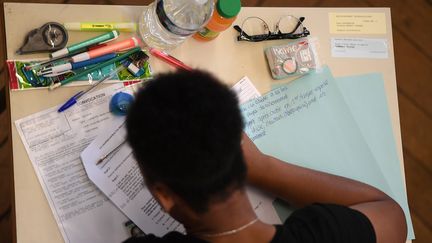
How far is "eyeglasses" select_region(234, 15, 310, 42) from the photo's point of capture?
35.4 inches

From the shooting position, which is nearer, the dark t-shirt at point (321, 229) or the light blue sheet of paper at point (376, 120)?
the dark t-shirt at point (321, 229)

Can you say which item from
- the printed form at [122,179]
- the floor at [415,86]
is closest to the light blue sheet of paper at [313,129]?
the printed form at [122,179]

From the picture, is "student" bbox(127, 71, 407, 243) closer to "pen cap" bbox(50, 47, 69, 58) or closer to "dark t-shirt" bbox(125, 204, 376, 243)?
"dark t-shirt" bbox(125, 204, 376, 243)

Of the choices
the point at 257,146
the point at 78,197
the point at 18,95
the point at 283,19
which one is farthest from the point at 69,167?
the point at 283,19

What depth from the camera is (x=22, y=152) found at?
0.78m

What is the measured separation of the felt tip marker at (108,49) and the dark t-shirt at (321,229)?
347mm

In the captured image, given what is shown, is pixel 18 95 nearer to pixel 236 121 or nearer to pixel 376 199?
pixel 236 121

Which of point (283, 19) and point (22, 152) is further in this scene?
point (283, 19)

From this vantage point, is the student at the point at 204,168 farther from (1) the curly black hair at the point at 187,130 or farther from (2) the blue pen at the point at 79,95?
(2) the blue pen at the point at 79,95

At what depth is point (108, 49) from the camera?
2.70 feet

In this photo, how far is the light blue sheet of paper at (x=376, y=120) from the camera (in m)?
0.91

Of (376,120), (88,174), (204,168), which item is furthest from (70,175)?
(376,120)

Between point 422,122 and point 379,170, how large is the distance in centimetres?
81

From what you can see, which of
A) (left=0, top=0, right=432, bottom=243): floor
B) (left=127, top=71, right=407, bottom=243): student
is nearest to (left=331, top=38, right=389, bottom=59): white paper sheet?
(left=127, top=71, right=407, bottom=243): student
